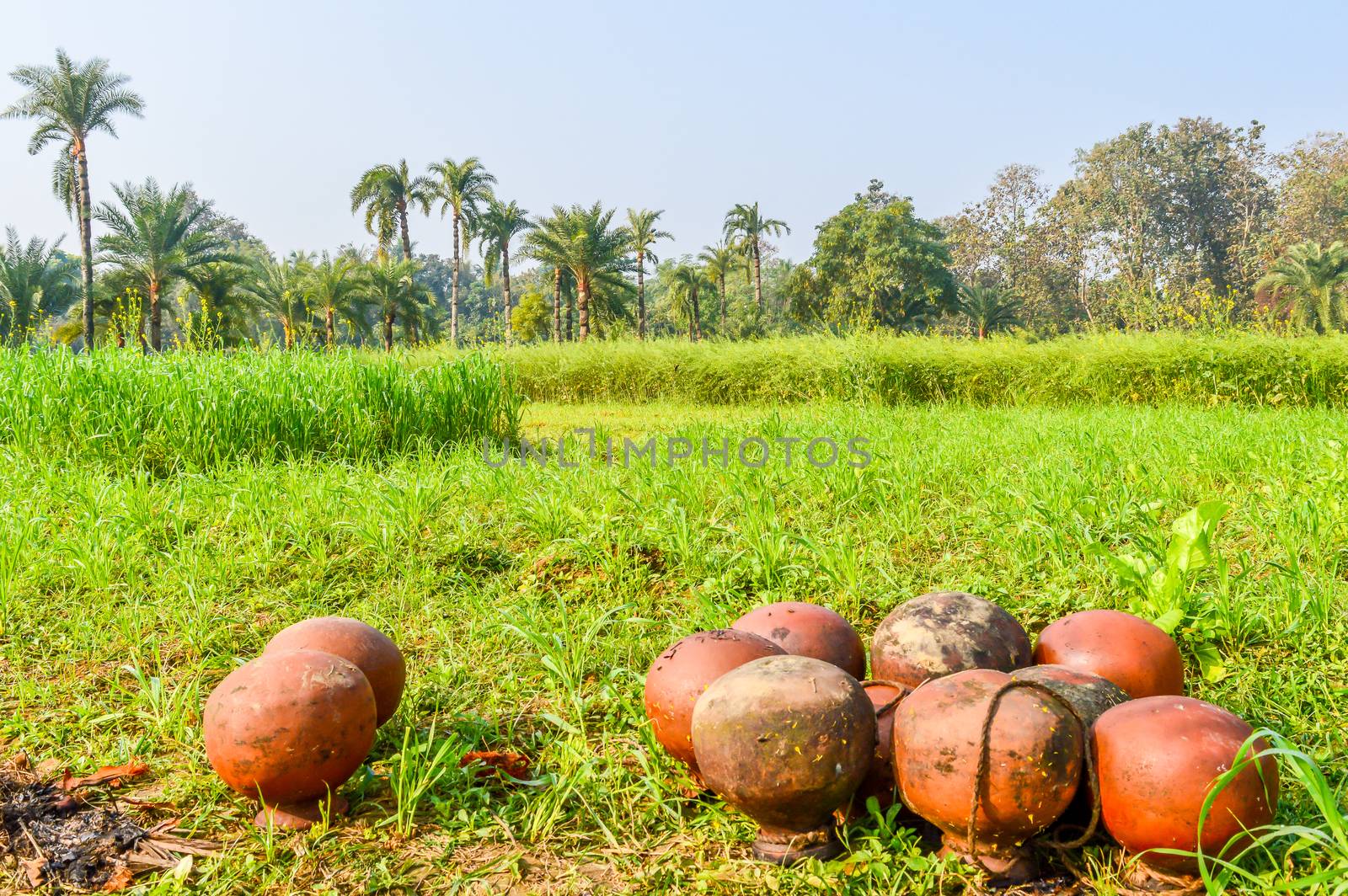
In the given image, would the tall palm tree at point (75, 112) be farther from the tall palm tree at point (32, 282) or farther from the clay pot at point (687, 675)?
the clay pot at point (687, 675)

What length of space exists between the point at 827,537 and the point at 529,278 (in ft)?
265

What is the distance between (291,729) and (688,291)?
43773 millimetres

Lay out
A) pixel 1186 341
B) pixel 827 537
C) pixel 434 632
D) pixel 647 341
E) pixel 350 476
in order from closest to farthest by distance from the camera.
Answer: pixel 434 632 → pixel 827 537 → pixel 350 476 → pixel 1186 341 → pixel 647 341

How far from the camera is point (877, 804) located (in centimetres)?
200

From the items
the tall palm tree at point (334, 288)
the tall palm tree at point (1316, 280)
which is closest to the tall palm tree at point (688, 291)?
the tall palm tree at point (334, 288)

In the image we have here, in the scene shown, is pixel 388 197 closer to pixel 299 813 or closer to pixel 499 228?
pixel 499 228

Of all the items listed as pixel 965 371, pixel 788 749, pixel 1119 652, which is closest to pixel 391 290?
pixel 965 371

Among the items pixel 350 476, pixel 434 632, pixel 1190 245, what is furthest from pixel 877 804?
pixel 1190 245

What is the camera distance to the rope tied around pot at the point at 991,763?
1748 millimetres

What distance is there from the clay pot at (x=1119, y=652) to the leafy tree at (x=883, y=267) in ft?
116

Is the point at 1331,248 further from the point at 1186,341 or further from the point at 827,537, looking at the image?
the point at 827,537

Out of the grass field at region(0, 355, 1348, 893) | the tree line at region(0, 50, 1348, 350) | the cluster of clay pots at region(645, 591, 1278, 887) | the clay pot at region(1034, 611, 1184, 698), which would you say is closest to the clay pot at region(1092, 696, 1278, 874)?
the cluster of clay pots at region(645, 591, 1278, 887)

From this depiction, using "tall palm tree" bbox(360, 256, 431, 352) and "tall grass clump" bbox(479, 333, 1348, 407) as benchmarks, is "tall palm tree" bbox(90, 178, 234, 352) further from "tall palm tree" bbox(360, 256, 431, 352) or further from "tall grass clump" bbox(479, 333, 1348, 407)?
"tall grass clump" bbox(479, 333, 1348, 407)

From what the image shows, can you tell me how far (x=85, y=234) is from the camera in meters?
28.1
